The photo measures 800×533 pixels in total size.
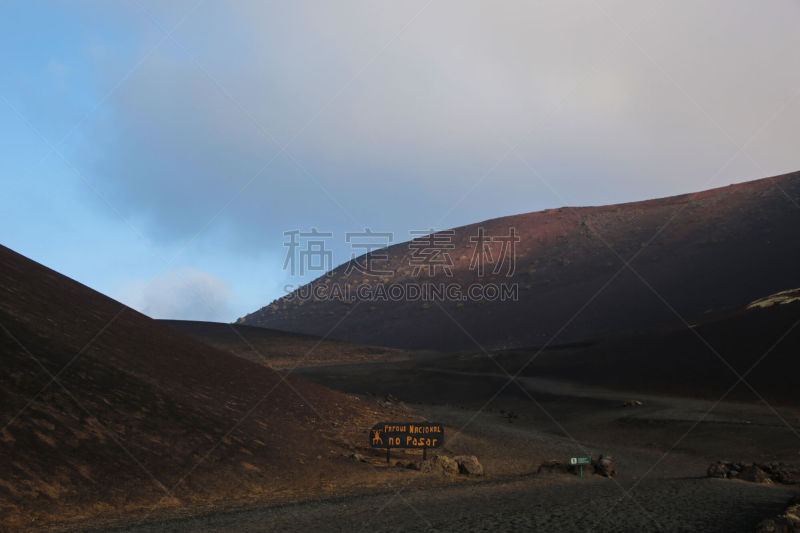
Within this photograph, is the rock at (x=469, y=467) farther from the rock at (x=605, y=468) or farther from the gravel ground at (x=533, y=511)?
the gravel ground at (x=533, y=511)

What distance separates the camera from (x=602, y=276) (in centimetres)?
7925

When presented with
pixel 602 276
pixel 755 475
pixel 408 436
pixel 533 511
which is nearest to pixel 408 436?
pixel 408 436

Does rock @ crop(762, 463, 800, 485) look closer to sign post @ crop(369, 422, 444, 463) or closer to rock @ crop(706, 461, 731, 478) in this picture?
rock @ crop(706, 461, 731, 478)

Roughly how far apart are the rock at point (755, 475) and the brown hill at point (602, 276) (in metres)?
39.0

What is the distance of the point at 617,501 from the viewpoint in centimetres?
1024

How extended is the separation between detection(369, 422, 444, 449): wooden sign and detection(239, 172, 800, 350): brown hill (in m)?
39.5

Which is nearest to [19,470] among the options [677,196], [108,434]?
[108,434]

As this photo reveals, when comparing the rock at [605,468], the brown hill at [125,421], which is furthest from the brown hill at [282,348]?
the rock at [605,468]

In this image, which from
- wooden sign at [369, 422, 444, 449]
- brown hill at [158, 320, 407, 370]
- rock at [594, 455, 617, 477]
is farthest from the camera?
brown hill at [158, 320, 407, 370]

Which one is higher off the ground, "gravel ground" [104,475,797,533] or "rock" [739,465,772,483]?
"rock" [739,465,772,483]

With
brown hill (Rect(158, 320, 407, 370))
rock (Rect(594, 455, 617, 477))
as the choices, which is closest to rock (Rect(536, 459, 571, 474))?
rock (Rect(594, 455, 617, 477))

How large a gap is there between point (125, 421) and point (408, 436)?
24.8 feet

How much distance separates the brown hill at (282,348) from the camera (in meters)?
59.6

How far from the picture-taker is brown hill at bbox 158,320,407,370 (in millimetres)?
59562
